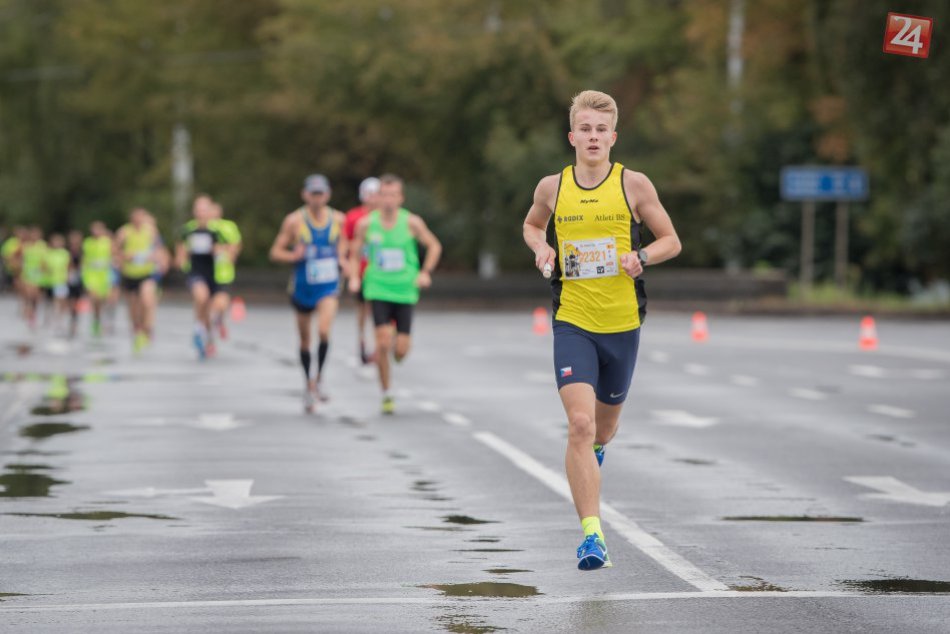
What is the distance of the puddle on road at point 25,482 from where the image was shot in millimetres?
11797

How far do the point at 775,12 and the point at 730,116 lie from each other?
3427 mm

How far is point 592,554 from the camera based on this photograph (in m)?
8.64

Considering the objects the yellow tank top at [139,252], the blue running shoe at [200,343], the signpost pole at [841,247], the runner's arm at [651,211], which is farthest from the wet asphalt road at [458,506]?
the signpost pole at [841,247]

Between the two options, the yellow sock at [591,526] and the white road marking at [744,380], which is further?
the white road marking at [744,380]

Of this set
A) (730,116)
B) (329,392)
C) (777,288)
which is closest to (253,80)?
(730,116)

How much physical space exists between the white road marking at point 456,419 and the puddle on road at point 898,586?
8.12m

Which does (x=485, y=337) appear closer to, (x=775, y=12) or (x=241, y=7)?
(x=775, y=12)

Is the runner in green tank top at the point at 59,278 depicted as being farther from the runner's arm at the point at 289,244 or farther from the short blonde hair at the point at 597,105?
the short blonde hair at the point at 597,105

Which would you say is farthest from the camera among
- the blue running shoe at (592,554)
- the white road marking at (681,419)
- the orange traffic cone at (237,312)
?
the orange traffic cone at (237,312)

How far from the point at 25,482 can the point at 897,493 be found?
4909 millimetres

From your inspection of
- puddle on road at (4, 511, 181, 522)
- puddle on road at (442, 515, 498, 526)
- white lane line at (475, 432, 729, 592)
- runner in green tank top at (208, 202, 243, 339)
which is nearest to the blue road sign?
runner in green tank top at (208, 202, 243, 339)

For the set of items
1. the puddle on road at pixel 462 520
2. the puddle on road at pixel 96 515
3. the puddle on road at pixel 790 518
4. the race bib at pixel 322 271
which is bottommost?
the puddle on road at pixel 96 515

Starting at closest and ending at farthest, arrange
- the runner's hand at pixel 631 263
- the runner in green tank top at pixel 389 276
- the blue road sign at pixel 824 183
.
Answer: the runner's hand at pixel 631 263, the runner in green tank top at pixel 389 276, the blue road sign at pixel 824 183

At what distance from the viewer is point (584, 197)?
9344 millimetres
